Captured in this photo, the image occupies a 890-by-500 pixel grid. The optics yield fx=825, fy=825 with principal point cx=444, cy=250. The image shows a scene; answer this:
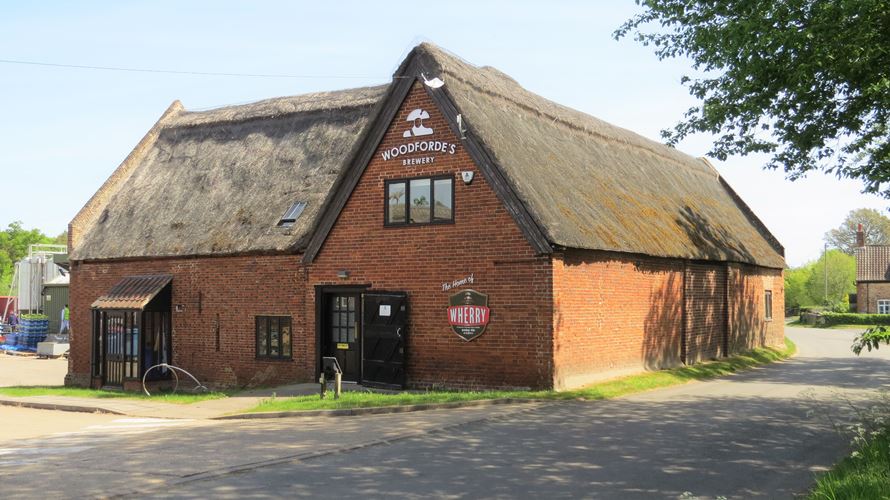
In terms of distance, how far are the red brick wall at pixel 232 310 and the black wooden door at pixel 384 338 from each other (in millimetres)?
1842

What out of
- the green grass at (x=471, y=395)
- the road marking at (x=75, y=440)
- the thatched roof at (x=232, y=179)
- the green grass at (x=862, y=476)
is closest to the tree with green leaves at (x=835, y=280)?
the green grass at (x=471, y=395)

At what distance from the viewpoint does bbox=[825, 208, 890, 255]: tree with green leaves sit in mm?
112438

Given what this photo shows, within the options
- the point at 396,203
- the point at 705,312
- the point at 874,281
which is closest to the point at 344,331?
the point at 396,203

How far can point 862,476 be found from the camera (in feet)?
26.7

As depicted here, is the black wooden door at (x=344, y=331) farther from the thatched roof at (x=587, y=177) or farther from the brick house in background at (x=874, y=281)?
the brick house in background at (x=874, y=281)

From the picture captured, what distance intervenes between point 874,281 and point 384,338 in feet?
225

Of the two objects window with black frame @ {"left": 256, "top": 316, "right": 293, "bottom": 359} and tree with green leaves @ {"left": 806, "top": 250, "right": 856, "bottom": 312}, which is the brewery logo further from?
tree with green leaves @ {"left": 806, "top": 250, "right": 856, "bottom": 312}

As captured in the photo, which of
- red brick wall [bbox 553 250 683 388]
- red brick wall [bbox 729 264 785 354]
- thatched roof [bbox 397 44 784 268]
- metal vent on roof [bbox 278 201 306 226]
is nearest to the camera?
red brick wall [bbox 553 250 683 388]

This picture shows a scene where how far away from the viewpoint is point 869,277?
75.2m

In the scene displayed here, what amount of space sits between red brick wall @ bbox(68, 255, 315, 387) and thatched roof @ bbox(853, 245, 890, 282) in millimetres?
68294

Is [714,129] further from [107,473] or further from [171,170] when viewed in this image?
[171,170]

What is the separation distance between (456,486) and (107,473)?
4447 mm

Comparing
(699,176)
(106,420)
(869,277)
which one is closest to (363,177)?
(106,420)

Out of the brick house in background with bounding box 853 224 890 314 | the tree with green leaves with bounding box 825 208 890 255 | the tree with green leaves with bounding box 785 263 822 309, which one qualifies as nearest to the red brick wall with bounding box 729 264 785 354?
the brick house in background with bounding box 853 224 890 314
